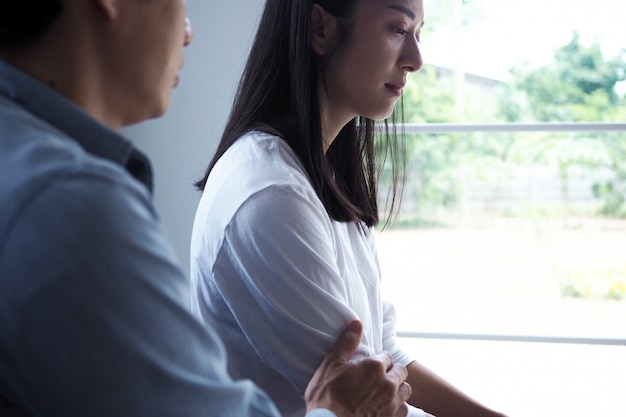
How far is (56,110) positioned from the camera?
2.20ft

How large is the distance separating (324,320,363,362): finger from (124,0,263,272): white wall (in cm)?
228

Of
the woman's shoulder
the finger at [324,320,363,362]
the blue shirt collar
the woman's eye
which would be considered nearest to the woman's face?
the woman's eye

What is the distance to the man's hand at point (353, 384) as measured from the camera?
1026 millimetres

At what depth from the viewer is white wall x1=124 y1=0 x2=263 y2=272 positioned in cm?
331

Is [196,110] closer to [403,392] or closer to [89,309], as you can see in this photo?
[403,392]

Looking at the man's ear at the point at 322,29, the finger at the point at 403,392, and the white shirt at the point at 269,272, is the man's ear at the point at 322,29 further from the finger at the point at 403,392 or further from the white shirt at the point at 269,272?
the finger at the point at 403,392

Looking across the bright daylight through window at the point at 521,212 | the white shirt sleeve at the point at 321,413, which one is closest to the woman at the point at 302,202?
the white shirt sleeve at the point at 321,413

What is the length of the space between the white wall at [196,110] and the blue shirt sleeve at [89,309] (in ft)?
8.89

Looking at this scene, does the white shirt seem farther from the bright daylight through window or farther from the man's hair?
the bright daylight through window

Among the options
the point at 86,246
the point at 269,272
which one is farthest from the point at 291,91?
the point at 86,246

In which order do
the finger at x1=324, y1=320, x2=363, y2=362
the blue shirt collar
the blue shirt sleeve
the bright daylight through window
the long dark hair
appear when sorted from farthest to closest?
the bright daylight through window → the long dark hair → the finger at x1=324, y1=320, x2=363, y2=362 → the blue shirt collar → the blue shirt sleeve

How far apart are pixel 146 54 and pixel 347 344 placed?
0.51m

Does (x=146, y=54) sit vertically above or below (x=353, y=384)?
above

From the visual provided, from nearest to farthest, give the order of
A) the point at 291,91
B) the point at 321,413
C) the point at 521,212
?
the point at 321,413 → the point at 291,91 → the point at 521,212
